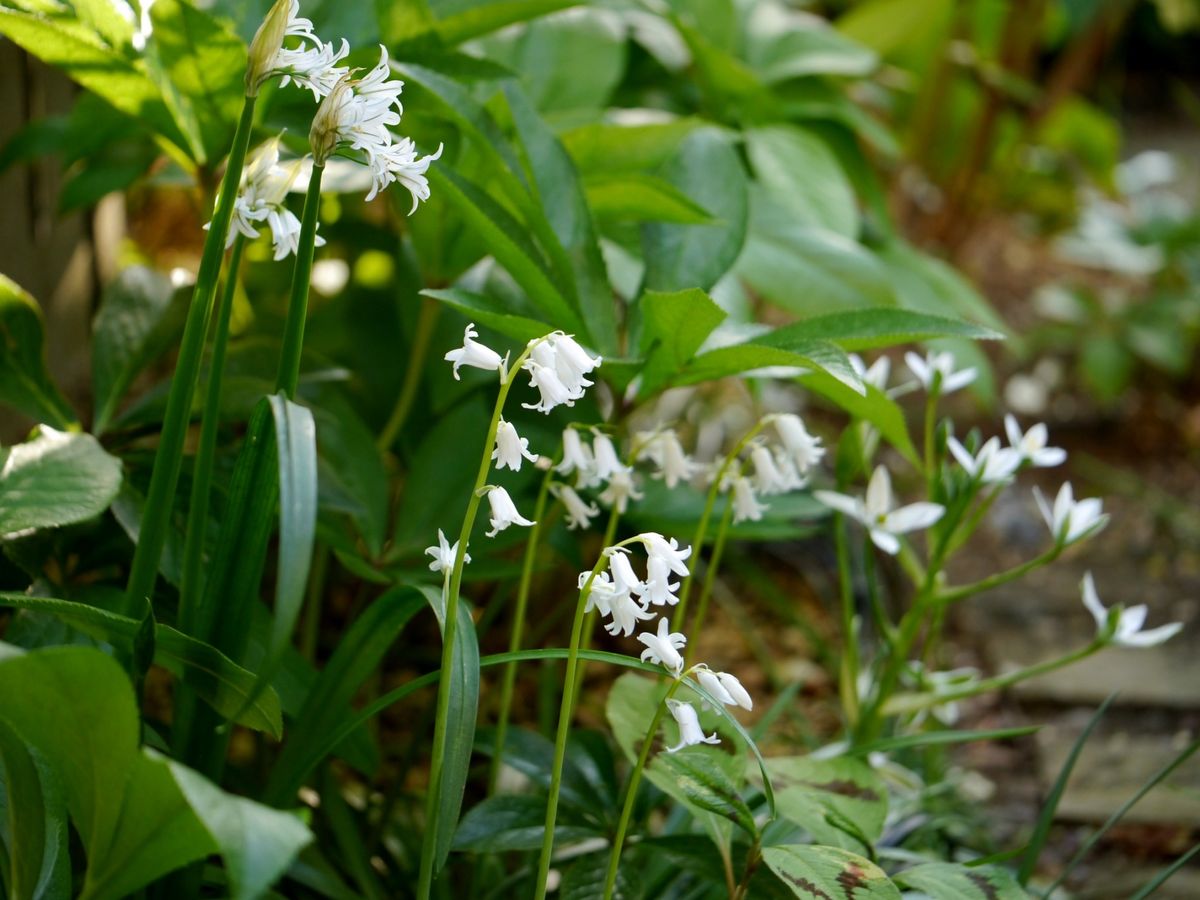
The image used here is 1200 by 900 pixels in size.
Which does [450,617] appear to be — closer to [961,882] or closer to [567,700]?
[567,700]

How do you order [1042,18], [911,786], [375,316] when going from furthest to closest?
[1042,18], [375,316], [911,786]

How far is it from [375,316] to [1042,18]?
1.72 m

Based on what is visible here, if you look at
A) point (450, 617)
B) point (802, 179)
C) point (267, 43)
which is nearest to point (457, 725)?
point (450, 617)

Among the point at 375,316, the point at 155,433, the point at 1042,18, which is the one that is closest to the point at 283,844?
the point at 155,433

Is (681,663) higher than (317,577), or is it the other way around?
(681,663)

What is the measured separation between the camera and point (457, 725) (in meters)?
0.62

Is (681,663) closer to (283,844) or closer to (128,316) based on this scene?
(283,844)

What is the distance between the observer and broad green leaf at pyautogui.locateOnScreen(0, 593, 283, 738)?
634mm

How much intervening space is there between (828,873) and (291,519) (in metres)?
0.39

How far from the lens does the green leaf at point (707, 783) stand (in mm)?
721

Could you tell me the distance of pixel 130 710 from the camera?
570mm

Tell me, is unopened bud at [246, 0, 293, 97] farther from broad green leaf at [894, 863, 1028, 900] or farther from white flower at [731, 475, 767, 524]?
broad green leaf at [894, 863, 1028, 900]

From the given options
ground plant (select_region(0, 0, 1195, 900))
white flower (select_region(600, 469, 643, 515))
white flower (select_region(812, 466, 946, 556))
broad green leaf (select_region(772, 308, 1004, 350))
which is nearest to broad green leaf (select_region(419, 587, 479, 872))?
ground plant (select_region(0, 0, 1195, 900))

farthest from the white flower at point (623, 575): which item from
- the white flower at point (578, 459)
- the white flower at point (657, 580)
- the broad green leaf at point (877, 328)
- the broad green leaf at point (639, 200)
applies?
the broad green leaf at point (639, 200)
